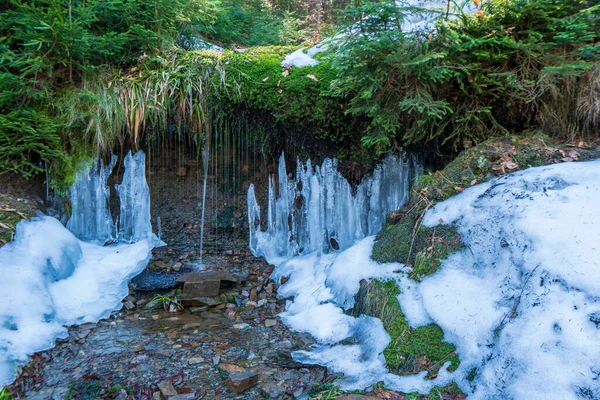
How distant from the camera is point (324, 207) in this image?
5.94 meters

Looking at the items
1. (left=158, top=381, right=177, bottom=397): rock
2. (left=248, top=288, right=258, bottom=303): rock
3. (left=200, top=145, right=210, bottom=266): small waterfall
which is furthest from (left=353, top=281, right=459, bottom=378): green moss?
(left=200, top=145, right=210, bottom=266): small waterfall

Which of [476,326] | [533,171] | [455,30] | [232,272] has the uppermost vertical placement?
[455,30]

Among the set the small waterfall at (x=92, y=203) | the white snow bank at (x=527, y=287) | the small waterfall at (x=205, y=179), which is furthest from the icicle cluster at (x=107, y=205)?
the white snow bank at (x=527, y=287)

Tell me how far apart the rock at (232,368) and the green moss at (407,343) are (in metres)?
1.32

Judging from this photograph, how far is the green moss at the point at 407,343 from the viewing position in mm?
2627

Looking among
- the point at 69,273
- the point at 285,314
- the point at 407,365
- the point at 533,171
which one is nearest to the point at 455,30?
the point at 533,171

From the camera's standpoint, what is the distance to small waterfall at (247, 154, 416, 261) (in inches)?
217

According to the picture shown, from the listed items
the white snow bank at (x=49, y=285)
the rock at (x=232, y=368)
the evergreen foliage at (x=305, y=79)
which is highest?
the evergreen foliage at (x=305, y=79)

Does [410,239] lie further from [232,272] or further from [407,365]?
[232,272]

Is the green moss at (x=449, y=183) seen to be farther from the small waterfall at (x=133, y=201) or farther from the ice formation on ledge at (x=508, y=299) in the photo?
the small waterfall at (x=133, y=201)

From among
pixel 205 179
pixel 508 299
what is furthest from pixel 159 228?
pixel 508 299

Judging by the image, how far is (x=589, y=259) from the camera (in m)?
2.30

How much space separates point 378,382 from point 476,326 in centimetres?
82

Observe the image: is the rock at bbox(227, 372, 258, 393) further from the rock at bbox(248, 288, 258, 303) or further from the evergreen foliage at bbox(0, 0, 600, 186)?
the evergreen foliage at bbox(0, 0, 600, 186)
